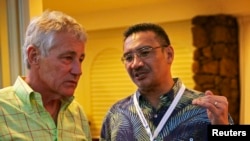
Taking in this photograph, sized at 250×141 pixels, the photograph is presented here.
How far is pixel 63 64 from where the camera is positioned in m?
1.32

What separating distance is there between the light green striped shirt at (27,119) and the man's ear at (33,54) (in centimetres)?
9

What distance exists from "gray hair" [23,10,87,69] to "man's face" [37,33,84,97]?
0.02 metres

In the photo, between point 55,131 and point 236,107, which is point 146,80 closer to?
point 55,131

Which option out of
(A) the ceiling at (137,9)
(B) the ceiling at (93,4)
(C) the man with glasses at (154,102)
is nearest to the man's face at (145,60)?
(C) the man with glasses at (154,102)

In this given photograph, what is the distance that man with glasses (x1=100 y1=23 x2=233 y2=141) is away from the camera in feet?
5.39

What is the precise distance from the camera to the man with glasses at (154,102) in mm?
1644

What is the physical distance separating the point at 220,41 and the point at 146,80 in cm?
288

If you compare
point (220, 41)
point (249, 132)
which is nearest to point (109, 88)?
point (220, 41)

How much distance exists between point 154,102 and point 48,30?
23.6 inches

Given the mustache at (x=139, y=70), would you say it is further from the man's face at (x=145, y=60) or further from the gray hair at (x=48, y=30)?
the gray hair at (x=48, y=30)

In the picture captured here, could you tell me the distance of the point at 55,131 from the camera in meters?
1.38

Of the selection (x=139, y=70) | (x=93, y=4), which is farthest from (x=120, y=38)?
Answer: (x=139, y=70)

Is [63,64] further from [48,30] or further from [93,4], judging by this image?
[93,4]

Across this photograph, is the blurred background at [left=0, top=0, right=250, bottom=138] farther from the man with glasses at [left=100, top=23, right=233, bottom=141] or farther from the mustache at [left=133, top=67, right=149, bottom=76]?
the mustache at [left=133, top=67, right=149, bottom=76]
